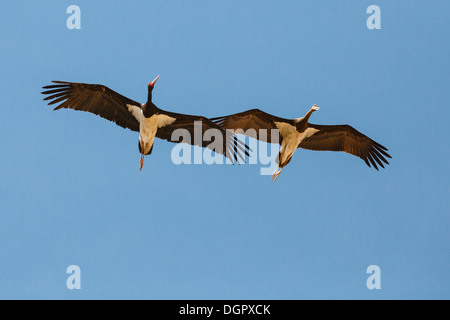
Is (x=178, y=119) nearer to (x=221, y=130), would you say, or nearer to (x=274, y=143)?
(x=221, y=130)

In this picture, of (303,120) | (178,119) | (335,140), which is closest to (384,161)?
(335,140)

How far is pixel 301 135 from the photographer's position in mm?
26625

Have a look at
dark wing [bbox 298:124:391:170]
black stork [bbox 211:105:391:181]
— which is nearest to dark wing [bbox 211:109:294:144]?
black stork [bbox 211:105:391:181]

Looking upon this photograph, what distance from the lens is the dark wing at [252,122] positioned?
26031 millimetres

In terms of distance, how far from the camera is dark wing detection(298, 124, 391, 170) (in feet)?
89.0

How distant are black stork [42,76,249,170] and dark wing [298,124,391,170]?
9.37ft

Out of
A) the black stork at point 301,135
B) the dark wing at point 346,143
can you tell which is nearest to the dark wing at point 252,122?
the black stork at point 301,135

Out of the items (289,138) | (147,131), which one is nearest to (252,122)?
(289,138)

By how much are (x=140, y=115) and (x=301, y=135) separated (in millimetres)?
5660

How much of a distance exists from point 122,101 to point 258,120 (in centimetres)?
473

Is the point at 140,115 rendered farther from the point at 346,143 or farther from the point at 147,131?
the point at 346,143

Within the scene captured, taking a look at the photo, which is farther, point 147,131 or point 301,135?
point 301,135

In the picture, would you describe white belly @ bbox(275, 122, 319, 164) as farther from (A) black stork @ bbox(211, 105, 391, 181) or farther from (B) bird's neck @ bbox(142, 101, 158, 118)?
(B) bird's neck @ bbox(142, 101, 158, 118)
